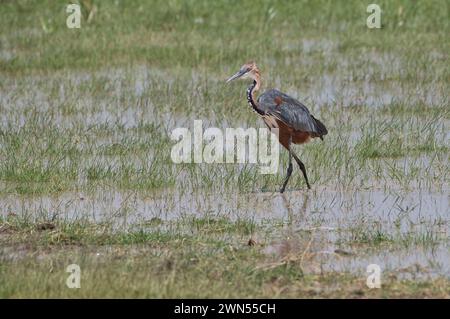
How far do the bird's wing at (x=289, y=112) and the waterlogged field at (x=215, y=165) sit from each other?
498 mm

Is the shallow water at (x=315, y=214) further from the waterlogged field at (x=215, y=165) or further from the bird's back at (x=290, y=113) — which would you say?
the bird's back at (x=290, y=113)

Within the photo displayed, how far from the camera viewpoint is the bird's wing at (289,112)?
8742 millimetres

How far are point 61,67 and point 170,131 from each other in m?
3.52

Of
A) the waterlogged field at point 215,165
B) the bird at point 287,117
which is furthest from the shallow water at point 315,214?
the bird at point 287,117

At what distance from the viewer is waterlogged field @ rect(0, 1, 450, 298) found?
661 centimetres

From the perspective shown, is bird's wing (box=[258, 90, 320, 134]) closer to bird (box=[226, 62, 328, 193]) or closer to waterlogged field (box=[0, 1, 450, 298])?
bird (box=[226, 62, 328, 193])

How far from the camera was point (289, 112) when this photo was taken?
28.7 feet

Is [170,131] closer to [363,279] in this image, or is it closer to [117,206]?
[117,206]

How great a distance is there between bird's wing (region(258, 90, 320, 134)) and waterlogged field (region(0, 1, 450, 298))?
498mm

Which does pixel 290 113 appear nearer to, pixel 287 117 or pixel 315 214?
pixel 287 117

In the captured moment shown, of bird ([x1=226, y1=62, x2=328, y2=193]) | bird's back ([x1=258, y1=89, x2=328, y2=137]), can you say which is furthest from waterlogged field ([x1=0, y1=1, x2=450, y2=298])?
bird's back ([x1=258, y1=89, x2=328, y2=137])

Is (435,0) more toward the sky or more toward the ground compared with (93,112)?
more toward the sky
